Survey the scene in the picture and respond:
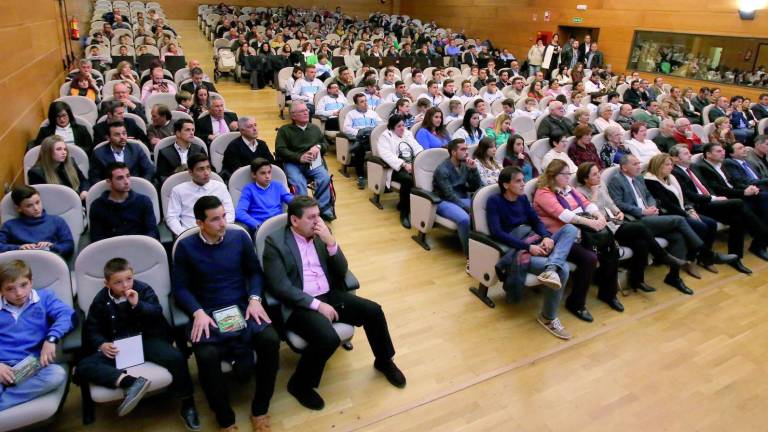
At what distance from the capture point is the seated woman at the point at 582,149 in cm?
510

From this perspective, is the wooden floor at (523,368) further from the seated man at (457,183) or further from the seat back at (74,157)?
the seat back at (74,157)

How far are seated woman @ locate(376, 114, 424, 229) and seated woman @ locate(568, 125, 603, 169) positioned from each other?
65.5 inches

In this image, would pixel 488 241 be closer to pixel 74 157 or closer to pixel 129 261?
pixel 129 261

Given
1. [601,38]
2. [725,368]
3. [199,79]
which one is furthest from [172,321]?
[601,38]

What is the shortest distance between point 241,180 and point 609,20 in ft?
40.5

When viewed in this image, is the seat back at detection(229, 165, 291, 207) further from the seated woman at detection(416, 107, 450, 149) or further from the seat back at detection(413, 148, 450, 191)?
the seated woman at detection(416, 107, 450, 149)

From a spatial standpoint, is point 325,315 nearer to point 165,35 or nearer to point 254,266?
point 254,266

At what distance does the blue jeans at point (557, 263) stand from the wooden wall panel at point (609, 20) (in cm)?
953

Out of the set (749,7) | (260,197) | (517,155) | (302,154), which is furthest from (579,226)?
(749,7)

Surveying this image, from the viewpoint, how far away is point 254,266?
271cm

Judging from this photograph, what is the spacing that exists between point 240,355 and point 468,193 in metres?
2.74

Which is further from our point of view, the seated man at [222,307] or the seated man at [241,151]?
the seated man at [241,151]

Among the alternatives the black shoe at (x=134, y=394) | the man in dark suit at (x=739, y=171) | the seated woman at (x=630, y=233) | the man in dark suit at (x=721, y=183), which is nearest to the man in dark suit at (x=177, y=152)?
the black shoe at (x=134, y=394)

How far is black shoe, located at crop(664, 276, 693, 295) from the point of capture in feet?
13.4
